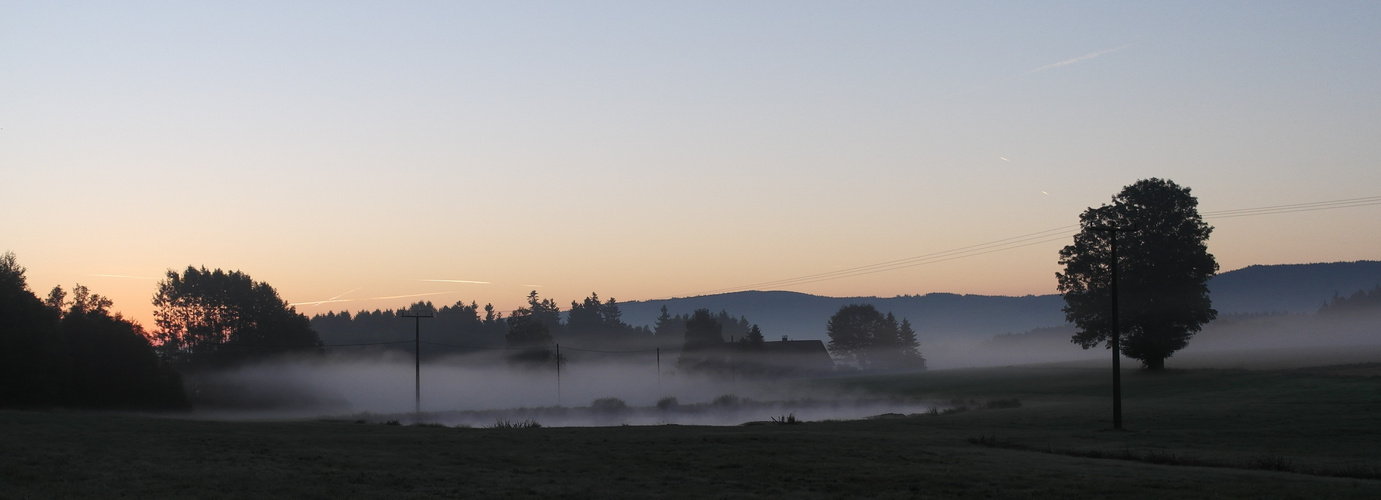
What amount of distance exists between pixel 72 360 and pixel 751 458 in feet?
233

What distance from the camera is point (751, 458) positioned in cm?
3222

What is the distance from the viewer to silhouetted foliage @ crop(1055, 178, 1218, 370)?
77062 mm

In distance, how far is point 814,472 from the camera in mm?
28703

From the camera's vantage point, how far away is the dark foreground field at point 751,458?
24281mm

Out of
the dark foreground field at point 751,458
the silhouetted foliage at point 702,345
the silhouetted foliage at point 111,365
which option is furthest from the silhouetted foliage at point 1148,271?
the silhouetted foliage at point 702,345

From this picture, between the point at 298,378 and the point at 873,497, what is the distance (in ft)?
374

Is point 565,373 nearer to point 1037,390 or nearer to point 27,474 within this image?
point 1037,390

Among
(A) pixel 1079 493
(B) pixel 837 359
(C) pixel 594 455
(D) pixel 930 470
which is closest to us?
(A) pixel 1079 493

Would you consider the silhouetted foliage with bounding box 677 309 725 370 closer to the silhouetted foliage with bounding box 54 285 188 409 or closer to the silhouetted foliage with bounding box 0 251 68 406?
the silhouetted foliage with bounding box 54 285 188 409

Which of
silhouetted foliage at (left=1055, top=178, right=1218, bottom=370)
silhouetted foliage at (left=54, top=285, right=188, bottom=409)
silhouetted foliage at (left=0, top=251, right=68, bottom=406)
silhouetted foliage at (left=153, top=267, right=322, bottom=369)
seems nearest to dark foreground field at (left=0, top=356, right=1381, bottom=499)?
silhouetted foliage at (left=1055, top=178, right=1218, bottom=370)

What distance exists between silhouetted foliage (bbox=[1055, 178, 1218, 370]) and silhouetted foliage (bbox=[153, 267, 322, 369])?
96.4 m

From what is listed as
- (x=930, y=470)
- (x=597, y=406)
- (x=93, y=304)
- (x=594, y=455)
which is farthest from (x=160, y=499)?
(x=93, y=304)

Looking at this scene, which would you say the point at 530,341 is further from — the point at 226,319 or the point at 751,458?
the point at 751,458

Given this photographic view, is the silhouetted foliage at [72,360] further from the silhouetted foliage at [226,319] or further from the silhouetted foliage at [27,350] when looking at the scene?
the silhouetted foliage at [226,319]
